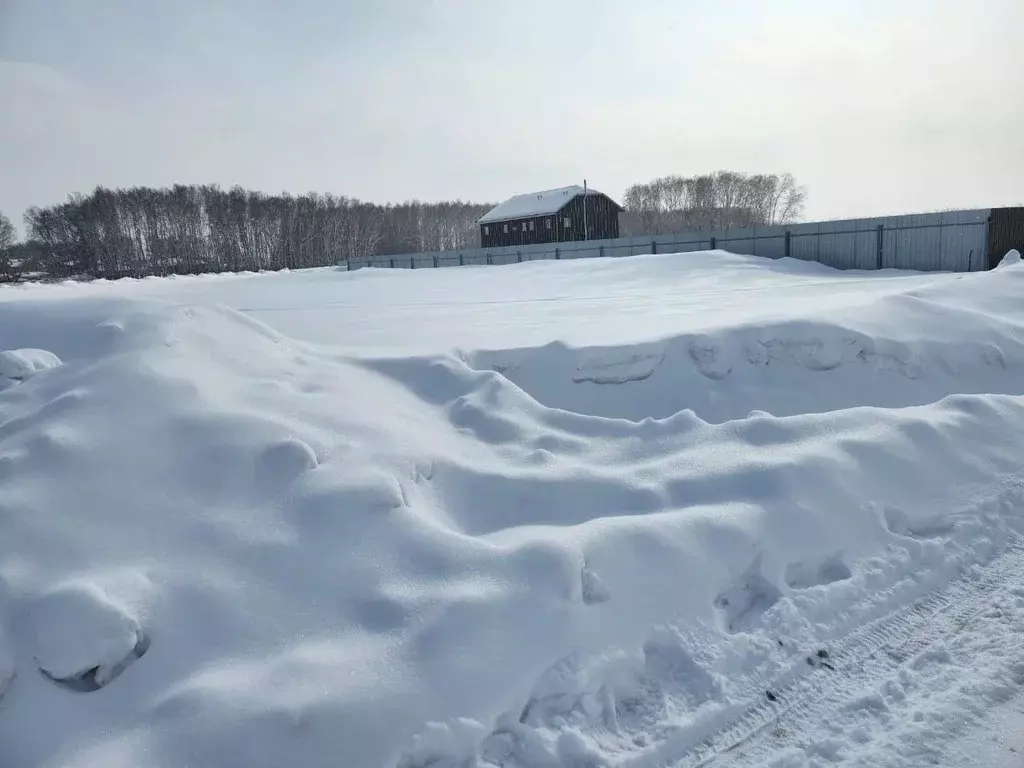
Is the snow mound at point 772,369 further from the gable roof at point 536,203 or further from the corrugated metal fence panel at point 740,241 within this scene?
the gable roof at point 536,203

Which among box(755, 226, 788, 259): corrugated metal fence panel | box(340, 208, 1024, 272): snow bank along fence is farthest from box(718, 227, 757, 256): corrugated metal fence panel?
box(755, 226, 788, 259): corrugated metal fence panel

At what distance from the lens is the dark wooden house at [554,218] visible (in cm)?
3834

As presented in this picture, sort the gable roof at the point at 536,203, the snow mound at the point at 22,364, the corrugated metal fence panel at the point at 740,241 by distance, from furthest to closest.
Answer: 1. the gable roof at the point at 536,203
2. the corrugated metal fence panel at the point at 740,241
3. the snow mound at the point at 22,364

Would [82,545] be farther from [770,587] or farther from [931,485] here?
[931,485]

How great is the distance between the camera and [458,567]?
9.05 feet

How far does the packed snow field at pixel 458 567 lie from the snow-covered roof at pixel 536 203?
35.2m

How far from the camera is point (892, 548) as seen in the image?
10.8 feet

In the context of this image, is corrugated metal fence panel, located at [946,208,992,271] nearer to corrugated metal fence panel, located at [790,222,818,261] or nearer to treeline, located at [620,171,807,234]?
corrugated metal fence panel, located at [790,222,818,261]

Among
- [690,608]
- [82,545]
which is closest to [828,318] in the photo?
[690,608]

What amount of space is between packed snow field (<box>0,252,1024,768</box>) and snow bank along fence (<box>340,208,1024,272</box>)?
12.8 meters

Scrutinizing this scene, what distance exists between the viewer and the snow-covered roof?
1508 inches

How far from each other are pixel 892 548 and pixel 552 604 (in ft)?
6.68

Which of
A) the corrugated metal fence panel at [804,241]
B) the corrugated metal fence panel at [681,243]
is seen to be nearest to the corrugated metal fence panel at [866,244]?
the corrugated metal fence panel at [804,241]

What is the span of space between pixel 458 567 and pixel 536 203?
3918 centimetres
